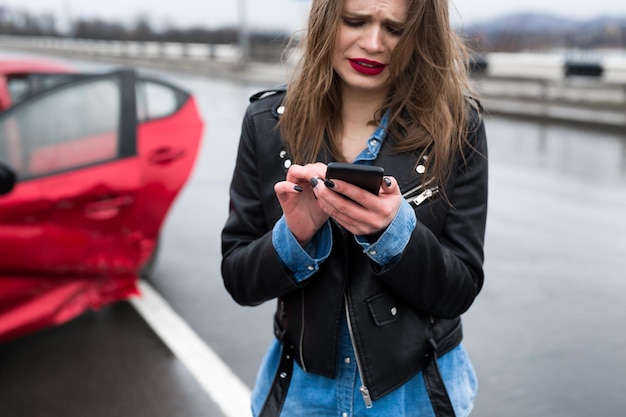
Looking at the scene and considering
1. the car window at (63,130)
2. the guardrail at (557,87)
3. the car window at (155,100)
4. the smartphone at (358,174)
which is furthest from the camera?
the guardrail at (557,87)

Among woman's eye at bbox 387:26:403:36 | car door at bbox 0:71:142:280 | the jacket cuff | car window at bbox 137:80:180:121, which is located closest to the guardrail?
car window at bbox 137:80:180:121

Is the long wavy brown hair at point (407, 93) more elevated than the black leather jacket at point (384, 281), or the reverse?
the long wavy brown hair at point (407, 93)

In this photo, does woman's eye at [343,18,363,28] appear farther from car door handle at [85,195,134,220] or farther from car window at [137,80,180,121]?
car window at [137,80,180,121]

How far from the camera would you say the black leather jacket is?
148 cm

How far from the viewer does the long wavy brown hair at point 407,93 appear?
1516 millimetres

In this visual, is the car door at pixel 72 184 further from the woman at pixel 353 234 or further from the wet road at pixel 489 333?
the woman at pixel 353 234

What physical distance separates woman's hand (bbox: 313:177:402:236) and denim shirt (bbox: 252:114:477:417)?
0.06 m

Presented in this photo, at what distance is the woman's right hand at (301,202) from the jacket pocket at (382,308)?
0.21m

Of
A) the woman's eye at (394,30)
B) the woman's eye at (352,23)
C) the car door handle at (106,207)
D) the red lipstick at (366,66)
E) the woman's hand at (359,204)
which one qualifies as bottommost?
the car door handle at (106,207)

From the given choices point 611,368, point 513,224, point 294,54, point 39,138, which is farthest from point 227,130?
point 294,54

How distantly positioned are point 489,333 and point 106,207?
2406 mm

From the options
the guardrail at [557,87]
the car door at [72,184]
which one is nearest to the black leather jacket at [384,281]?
the car door at [72,184]

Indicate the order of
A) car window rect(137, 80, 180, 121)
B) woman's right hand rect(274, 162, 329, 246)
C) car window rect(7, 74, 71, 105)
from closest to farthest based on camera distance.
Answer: woman's right hand rect(274, 162, 329, 246) < car window rect(137, 80, 180, 121) < car window rect(7, 74, 71, 105)

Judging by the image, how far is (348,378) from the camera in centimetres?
155
